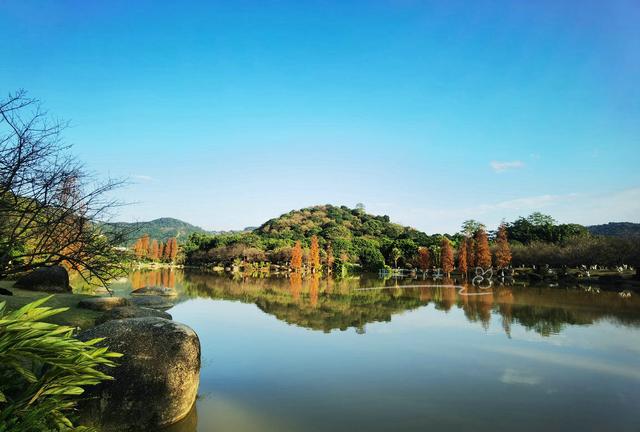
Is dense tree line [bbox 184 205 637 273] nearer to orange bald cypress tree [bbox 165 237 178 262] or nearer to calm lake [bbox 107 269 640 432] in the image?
orange bald cypress tree [bbox 165 237 178 262]

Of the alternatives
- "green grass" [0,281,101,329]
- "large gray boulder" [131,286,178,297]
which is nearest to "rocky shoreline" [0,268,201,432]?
"green grass" [0,281,101,329]

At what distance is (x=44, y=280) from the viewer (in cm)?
1812

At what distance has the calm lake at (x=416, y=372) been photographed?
7.63 metres

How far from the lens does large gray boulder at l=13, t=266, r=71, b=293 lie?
1784 centimetres

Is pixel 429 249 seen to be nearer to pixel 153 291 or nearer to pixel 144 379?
pixel 153 291

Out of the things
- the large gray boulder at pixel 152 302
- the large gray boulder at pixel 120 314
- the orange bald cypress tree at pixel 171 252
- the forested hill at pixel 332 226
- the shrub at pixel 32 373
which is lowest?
the large gray boulder at pixel 152 302

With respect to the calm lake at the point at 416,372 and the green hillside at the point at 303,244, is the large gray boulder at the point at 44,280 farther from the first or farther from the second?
the green hillside at the point at 303,244

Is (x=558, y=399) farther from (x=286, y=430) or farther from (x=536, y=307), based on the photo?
(x=536, y=307)

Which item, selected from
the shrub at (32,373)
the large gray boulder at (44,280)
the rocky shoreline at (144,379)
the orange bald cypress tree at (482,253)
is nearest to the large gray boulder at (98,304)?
the large gray boulder at (44,280)

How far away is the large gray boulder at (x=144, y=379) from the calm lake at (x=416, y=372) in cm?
54

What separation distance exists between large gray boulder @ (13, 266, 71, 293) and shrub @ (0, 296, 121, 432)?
1627 centimetres

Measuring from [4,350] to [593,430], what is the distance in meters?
8.95

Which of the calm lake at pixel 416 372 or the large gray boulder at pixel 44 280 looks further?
the large gray boulder at pixel 44 280

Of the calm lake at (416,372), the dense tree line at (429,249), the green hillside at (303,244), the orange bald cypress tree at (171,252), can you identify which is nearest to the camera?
the calm lake at (416,372)
